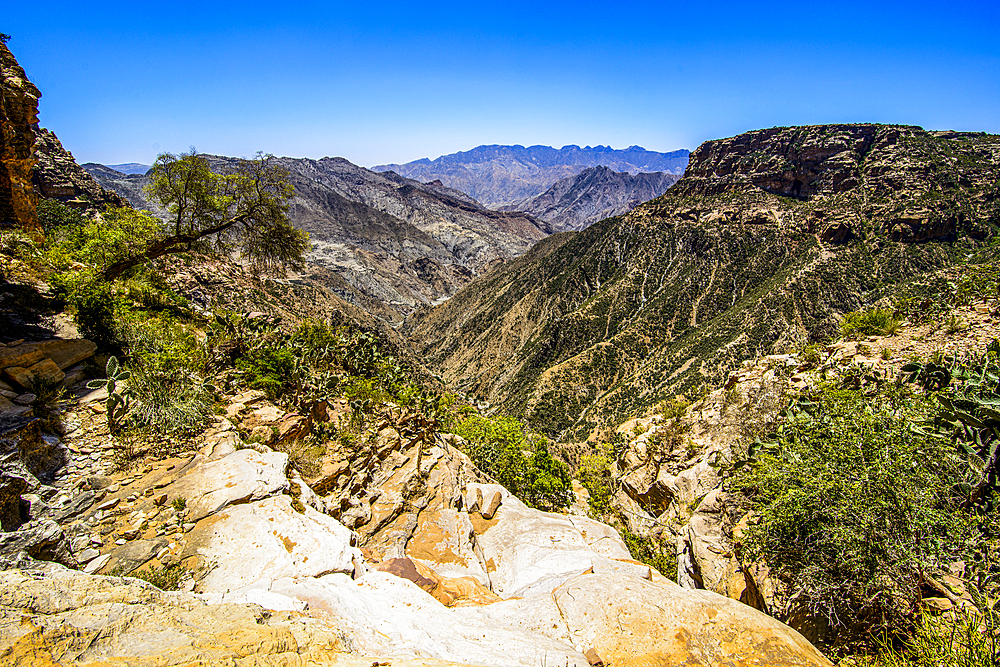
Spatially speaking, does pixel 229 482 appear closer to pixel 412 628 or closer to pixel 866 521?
pixel 412 628

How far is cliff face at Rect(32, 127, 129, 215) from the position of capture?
40750 millimetres

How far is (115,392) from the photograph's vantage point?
885 centimetres

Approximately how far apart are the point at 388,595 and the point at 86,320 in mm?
9532

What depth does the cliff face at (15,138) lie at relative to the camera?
10883 millimetres

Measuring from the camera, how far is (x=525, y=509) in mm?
15742

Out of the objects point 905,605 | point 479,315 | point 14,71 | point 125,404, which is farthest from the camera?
point 479,315

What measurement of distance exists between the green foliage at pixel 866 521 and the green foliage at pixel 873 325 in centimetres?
1305

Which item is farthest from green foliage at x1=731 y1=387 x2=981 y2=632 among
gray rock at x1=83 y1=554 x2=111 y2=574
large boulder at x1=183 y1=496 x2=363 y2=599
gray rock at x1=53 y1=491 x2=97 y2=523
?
gray rock at x1=53 y1=491 x2=97 y2=523

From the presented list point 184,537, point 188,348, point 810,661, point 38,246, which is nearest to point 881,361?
point 810,661

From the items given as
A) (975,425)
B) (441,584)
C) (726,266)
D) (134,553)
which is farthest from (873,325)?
(726,266)

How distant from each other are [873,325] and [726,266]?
8111 centimetres

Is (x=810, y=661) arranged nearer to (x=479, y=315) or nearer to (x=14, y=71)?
(x=14, y=71)

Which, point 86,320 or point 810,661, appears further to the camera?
point 86,320

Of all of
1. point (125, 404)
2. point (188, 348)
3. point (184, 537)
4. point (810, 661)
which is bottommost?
point (810, 661)
